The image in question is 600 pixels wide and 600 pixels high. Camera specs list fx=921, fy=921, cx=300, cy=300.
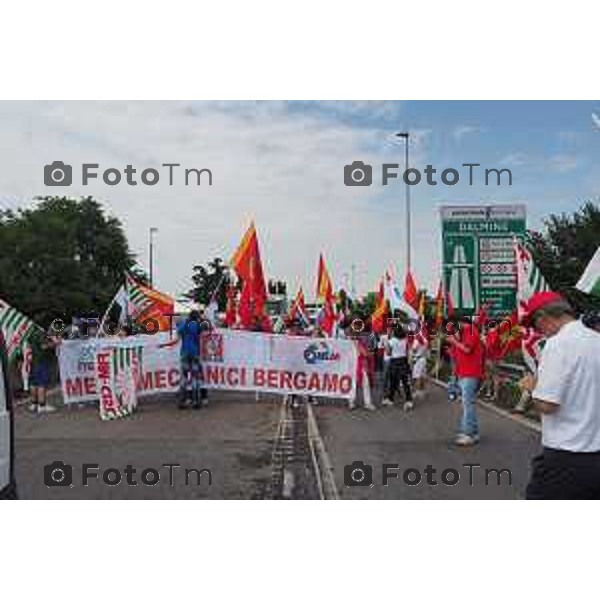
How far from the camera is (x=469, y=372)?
402 inches

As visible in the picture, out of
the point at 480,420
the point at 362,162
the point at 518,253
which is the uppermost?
the point at 362,162

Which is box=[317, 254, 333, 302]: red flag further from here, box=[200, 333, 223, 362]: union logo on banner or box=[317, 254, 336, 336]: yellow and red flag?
box=[200, 333, 223, 362]: union logo on banner

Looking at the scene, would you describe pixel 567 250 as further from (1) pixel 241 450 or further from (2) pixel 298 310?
(1) pixel 241 450

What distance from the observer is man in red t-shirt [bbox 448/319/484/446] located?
10086 mm

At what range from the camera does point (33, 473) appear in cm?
856

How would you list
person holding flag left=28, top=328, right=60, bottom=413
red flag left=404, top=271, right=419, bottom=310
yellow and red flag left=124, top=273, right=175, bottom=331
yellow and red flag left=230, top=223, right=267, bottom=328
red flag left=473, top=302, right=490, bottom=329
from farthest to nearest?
person holding flag left=28, top=328, right=60, bottom=413
yellow and red flag left=124, top=273, right=175, bottom=331
red flag left=404, top=271, right=419, bottom=310
yellow and red flag left=230, top=223, right=267, bottom=328
red flag left=473, top=302, right=490, bottom=329

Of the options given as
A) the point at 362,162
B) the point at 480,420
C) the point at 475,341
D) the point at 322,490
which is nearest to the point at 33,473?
the point at 322,490

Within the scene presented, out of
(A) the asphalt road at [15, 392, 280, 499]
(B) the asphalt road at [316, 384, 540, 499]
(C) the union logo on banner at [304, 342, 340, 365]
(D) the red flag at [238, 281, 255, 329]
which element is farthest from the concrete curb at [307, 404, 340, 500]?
(D) the red flag at [238, 281, 255, 329]

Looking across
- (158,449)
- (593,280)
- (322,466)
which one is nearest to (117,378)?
(158,449)

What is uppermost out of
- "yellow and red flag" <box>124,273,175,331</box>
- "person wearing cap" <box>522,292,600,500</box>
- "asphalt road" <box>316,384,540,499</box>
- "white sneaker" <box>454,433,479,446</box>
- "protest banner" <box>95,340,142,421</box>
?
"yellow and red flag" <box>124,273,175,331</box>

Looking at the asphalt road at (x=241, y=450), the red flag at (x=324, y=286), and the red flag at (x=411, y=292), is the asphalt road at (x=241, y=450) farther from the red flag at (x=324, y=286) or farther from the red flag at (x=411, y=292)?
the red flag at (x=324, y=286)

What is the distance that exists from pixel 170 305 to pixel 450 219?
5651 mm

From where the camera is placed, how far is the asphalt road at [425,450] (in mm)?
8031

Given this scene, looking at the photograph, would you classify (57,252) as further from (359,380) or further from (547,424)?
(547,424)
